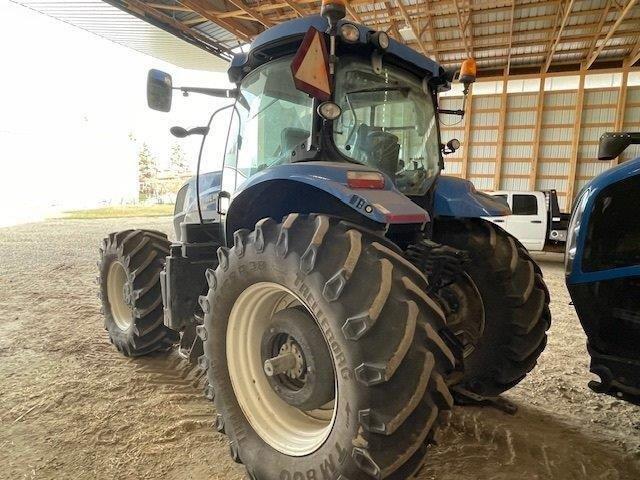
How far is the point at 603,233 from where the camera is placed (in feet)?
6.63

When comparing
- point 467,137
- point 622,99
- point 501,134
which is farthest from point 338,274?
point 622,99

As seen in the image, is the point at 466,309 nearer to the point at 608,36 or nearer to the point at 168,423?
the point at 168,423

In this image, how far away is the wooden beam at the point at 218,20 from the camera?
9.19 meters

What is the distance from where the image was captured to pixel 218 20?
33.2 feet

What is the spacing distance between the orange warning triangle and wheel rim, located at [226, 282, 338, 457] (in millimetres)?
867

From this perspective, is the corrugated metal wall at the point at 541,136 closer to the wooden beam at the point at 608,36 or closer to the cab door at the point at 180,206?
the wooden beam at the point at 608,36

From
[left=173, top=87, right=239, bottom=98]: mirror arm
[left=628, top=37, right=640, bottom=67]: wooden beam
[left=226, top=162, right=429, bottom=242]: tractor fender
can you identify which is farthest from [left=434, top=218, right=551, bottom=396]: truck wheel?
[left=628, top=37, right=640, bottom=67]: wooden beam

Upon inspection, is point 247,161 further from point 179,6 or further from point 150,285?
point 179,6

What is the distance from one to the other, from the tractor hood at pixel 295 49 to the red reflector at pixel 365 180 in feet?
2.43

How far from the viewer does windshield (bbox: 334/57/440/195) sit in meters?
2.25

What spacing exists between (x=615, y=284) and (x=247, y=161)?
6.86 feet

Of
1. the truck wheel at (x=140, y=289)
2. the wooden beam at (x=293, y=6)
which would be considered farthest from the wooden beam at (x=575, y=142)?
the truck wheel at (x=140, y=289)

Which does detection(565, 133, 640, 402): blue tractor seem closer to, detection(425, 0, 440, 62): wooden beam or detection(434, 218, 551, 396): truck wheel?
detection(434, 218, 551, 396): truck wheel

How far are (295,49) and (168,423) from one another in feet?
7.46
